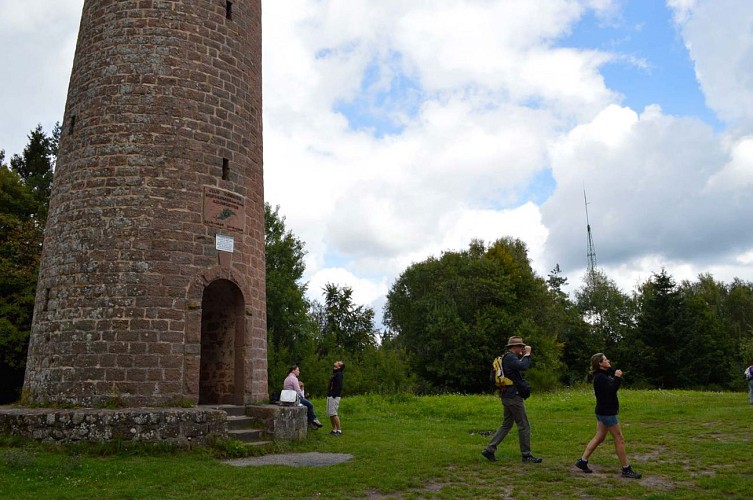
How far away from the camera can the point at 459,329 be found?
1446 inches

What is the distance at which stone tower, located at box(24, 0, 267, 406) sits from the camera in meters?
10.4

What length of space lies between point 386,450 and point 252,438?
2.54 metres

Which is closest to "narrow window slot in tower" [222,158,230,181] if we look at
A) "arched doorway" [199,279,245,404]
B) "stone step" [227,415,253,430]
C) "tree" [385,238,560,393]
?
"arched doorway" [199,279,245,404]

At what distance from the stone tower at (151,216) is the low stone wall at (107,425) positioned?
28.9 inches

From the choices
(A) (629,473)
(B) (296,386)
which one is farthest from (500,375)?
(B) (296,386)

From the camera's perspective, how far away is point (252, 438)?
417 inches

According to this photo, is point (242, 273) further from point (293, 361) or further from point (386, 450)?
point (293, 361)

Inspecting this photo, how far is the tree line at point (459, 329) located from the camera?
32906 millimetres

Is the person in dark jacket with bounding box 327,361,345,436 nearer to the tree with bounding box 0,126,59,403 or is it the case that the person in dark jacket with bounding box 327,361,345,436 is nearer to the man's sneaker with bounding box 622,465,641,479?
the man's sneaker with bounding box 622,465,641,479

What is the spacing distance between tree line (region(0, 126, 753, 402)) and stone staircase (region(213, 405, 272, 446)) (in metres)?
Answer: 19.6

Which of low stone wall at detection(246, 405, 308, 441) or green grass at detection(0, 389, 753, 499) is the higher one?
low stone wall at detection(246, 405, 308, 441)

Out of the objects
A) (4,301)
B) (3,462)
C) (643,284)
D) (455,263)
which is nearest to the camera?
(3,462)

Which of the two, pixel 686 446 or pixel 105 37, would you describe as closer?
pixel 686 446

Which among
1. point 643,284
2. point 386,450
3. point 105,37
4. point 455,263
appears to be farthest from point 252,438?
point 643,284
